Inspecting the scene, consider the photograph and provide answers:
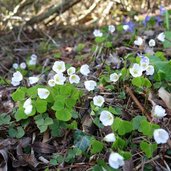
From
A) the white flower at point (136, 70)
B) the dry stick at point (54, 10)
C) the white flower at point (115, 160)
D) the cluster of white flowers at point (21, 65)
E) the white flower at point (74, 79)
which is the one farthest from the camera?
the dry stick at point (54, 10)

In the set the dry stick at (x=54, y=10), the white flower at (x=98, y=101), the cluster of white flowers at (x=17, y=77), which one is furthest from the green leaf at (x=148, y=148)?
the dry stick at (x=54, y=10)

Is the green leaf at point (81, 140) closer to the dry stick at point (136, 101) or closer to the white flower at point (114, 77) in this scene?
the dry stick at point (136, 101)

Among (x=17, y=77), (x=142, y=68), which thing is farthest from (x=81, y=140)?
(x=17, y=77)

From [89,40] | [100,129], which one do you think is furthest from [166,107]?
[89,40]

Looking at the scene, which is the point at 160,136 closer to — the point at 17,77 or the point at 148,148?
the point at 148,148

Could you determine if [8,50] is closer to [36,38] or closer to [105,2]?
[36,38]

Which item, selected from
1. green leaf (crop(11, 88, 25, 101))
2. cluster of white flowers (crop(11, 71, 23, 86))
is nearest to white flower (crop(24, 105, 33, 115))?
green leaf (crop(11, 88, 25, 101))
